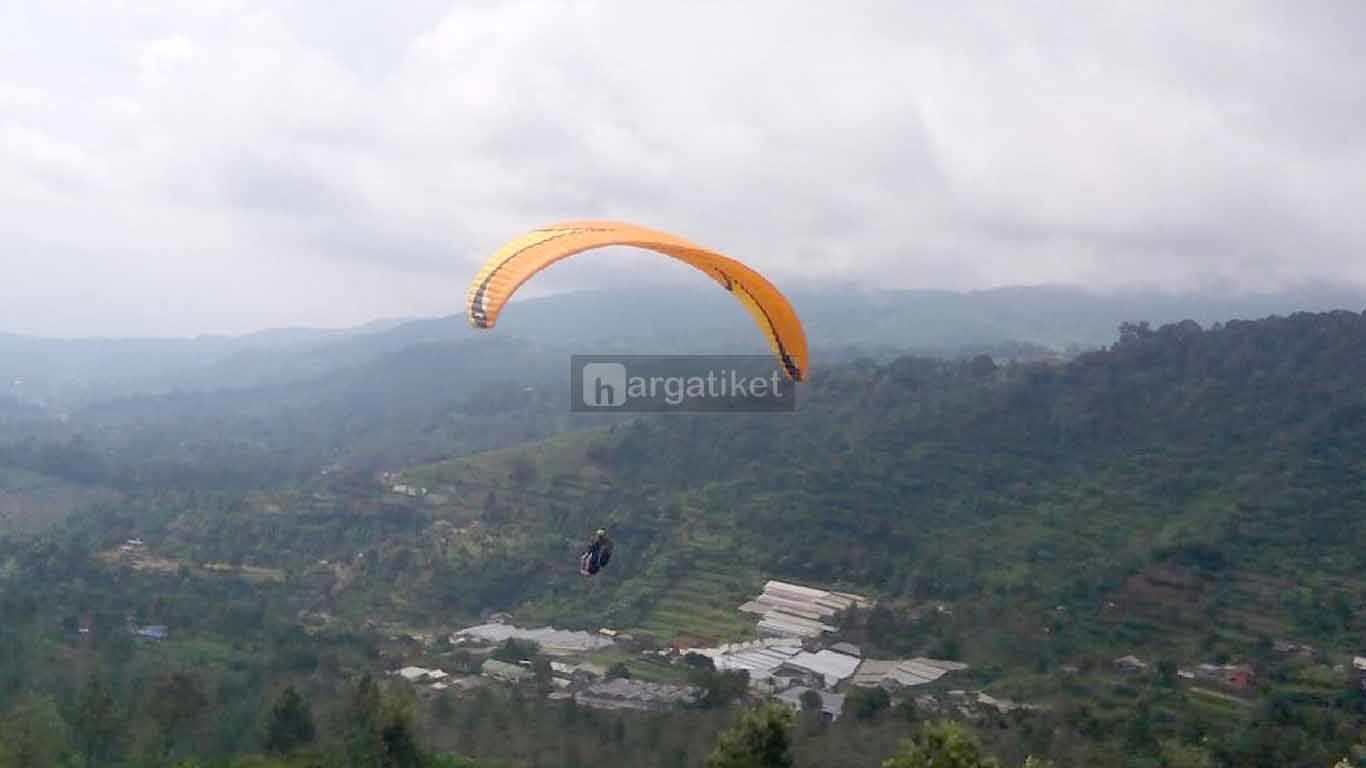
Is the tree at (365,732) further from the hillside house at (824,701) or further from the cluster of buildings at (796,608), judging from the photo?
the cluster of buildings at (796,608)

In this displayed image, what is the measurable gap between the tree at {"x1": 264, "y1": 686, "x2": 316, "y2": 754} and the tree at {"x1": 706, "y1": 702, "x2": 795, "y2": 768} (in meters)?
8.56

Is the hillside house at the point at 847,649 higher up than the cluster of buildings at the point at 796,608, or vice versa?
the cluster of buildings at the point at 796,608

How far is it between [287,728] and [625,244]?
1039 cm

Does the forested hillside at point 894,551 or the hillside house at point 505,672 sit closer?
the forested hillside at point 894,551

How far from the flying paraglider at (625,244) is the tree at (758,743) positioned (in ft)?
14.4

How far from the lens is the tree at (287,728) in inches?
677

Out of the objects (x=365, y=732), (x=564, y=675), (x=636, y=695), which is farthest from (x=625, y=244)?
(x=564, y=675)

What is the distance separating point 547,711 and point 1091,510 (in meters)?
21.8

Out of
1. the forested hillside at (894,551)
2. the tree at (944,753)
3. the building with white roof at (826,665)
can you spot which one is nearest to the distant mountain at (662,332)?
the forested hillside at (894,551)

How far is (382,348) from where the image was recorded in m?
141

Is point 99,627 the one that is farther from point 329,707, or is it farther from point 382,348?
point 382,348

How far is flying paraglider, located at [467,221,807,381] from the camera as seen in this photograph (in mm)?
10992

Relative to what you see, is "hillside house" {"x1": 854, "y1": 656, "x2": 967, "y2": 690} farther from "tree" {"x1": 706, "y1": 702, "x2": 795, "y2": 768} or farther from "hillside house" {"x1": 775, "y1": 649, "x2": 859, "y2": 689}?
"tree" {"x1": 706, "y1": 702, "x2": 795, "y2": 768}

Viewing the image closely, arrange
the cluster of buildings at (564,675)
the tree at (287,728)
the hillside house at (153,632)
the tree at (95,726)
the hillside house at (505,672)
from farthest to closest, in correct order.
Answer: the hillside house at (153,632) < the hillside house at (505,672) < the cluster of buildings at (564,675) < the tree at (287,728) < the tree at (95,726)
